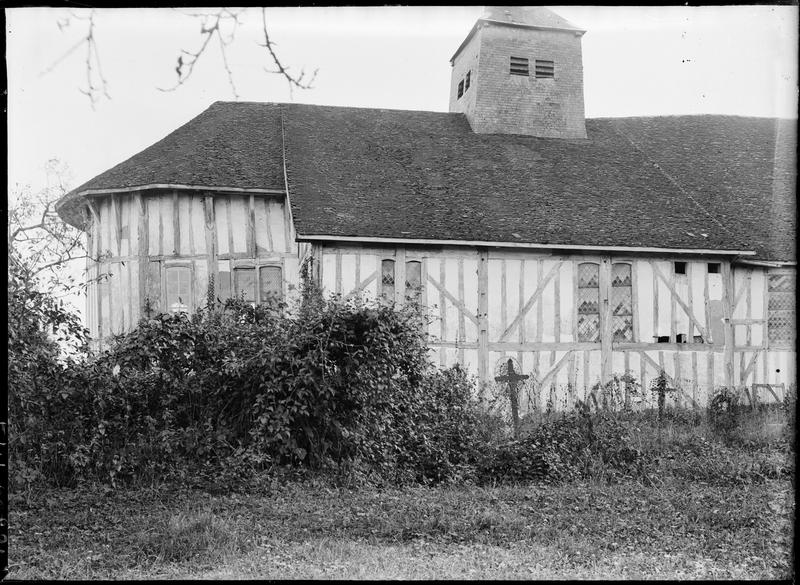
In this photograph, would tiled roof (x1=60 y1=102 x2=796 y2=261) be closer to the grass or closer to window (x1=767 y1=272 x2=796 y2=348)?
window (x1=767 y1=272 x2=796 y2=348)

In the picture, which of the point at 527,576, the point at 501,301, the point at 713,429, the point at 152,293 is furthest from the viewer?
the point at 152,293

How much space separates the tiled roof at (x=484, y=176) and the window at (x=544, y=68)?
191 cm

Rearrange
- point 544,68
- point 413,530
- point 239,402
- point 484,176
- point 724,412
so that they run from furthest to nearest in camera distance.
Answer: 1. point 544,68
2. point 484,176
3. point 724,412
4. point 239,402
5. point 413,530

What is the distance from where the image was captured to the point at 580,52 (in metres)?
22.3

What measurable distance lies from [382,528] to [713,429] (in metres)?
7.36

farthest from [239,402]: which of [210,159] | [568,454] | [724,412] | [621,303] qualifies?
[210,159]

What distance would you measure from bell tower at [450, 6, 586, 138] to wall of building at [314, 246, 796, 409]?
6.11 meters

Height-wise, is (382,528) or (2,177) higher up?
(2,177)

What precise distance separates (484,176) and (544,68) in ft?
18.1

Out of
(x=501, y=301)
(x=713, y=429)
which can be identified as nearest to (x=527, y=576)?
(x=713, y=429)

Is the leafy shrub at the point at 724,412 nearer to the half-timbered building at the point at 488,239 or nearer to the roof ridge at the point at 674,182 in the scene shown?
the half-timbered building at the point at 488,239

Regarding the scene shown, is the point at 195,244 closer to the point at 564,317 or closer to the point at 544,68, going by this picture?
the point at 564,317

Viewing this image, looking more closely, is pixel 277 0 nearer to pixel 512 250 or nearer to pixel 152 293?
pixel 512 250

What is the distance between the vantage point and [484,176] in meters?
18.1
